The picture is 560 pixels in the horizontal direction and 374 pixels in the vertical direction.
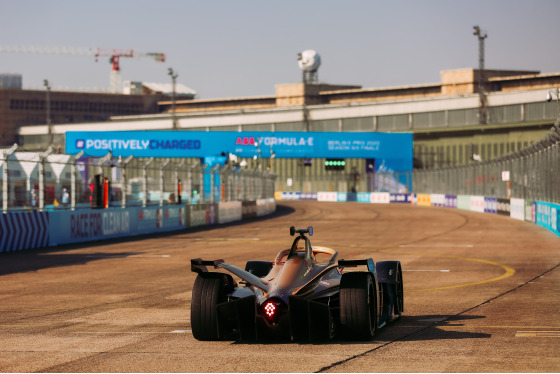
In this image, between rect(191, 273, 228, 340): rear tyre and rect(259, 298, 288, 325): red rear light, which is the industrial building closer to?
rect(191, 273, 228, 340): rear tyre

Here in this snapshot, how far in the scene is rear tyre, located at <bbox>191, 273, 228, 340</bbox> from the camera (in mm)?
10375

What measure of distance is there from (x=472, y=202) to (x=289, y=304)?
186ft

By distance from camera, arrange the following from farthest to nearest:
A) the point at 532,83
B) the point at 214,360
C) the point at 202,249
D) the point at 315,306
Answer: the point at 532,83
the point at 202,249
the point at 315,306
the point at 214,360

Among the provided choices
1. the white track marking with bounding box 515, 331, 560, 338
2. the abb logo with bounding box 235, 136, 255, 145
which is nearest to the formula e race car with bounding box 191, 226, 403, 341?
the white track marking with bounding box 515, 331, 560, 338

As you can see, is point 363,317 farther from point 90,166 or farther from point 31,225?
point 90,166

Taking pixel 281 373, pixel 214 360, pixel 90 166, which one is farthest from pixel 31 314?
pixel 90 166

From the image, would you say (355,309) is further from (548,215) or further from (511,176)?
(511,176)

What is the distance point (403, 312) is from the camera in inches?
525

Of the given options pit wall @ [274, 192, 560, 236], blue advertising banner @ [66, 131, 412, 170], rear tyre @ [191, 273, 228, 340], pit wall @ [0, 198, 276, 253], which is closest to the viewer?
rear tyre @ [191, 273, 228, 340]

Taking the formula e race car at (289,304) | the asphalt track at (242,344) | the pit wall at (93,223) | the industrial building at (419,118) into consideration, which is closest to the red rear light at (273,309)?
the formula e race car at (289,304)

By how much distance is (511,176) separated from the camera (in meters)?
53.6

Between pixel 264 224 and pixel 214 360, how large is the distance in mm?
36946

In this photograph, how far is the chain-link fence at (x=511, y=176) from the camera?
36812mm

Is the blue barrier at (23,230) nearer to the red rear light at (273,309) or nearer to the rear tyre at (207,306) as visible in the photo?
the rear tyre at (207,306)
